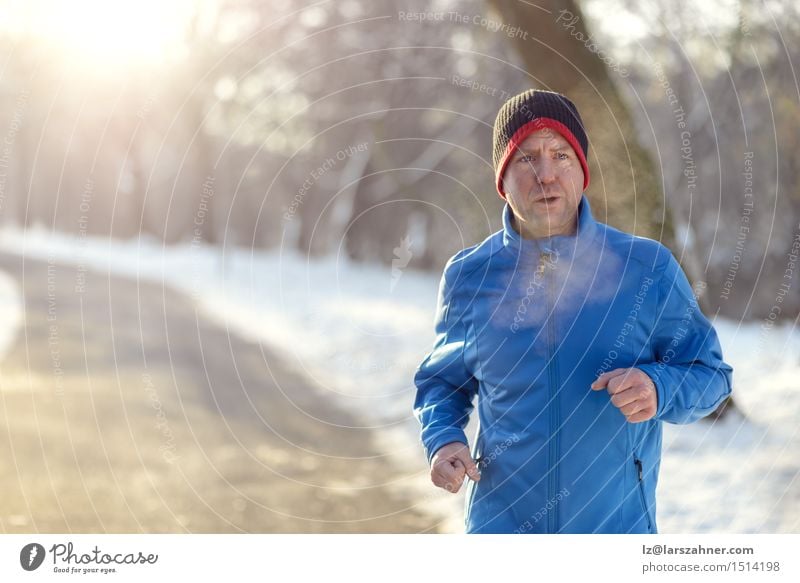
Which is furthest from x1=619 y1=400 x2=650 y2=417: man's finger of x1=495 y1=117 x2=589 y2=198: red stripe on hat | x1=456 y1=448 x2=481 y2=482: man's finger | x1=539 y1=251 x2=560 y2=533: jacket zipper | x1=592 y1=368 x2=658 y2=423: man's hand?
x1=495 y1=117 x2=589 y2=198: red stripe on hat

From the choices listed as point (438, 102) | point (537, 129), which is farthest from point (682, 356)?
point (438, 102)

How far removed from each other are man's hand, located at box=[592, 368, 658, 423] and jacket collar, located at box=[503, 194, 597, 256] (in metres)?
0.34

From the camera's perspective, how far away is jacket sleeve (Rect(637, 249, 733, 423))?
6.56 ft

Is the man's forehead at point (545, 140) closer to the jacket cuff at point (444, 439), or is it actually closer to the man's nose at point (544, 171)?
the man's nose at point (544, 171)

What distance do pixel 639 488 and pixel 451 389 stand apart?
523mm

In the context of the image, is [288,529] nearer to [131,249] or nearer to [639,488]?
[639,488]

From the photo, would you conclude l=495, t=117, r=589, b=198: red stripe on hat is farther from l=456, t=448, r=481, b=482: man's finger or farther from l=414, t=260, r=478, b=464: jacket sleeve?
l=456, t=448, r=481, b=482: man's finger

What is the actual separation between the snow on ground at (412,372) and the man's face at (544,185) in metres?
2.55

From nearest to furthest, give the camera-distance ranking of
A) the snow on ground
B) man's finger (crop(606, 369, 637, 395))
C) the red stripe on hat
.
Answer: man's finger (crop(606, 369, 637, 395)) → the red stripe on hat → the snow on ground

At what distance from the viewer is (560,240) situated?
2139 millimetres

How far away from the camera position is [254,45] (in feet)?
53.8

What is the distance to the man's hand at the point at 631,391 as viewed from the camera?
191 centimetres
